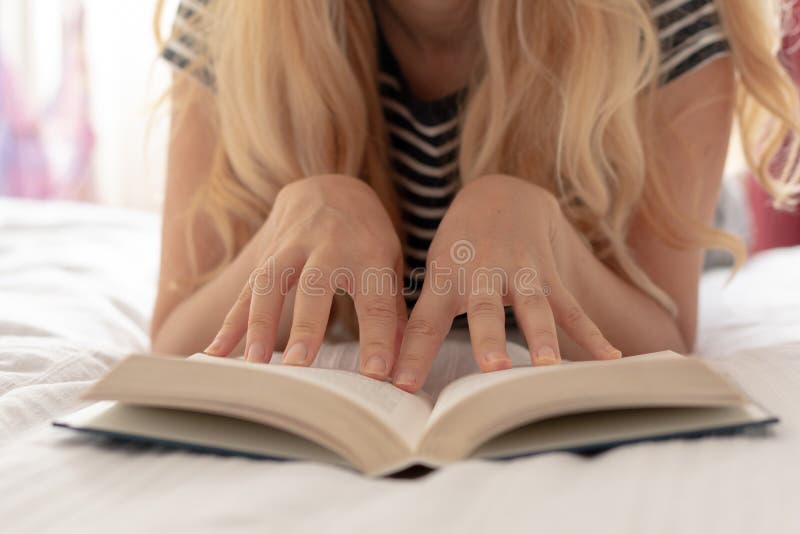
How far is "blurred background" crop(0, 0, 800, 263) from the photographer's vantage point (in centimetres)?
244

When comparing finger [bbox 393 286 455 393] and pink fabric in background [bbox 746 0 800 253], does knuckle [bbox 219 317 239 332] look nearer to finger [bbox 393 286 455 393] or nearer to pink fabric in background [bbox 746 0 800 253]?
finger [bbox 393 286 455 393]

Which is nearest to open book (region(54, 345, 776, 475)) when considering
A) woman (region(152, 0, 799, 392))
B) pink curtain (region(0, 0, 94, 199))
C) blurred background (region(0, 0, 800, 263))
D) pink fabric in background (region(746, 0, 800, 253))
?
woman (region(152, 0, 799, 392))


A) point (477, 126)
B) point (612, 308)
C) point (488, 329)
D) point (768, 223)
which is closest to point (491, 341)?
point (488, 329)

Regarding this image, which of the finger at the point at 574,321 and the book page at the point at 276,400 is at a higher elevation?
the book page at the point at 276,400

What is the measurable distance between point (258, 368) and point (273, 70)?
562 mm

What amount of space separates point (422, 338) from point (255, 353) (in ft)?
0.40

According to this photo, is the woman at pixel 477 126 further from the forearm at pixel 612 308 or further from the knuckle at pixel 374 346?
the knuckle at pixel 374 346

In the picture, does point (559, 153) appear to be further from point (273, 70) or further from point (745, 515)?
point (745, 515)

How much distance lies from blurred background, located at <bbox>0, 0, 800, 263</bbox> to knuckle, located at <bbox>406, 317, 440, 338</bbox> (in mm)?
1953

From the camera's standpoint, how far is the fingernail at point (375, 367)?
587 mm

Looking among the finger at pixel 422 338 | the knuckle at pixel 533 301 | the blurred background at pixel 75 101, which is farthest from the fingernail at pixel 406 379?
the blurred background at pixel 75 101

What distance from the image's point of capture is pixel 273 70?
99cm

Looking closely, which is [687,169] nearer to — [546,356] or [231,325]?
[546,356]

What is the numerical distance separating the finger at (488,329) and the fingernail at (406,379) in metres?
0.05
